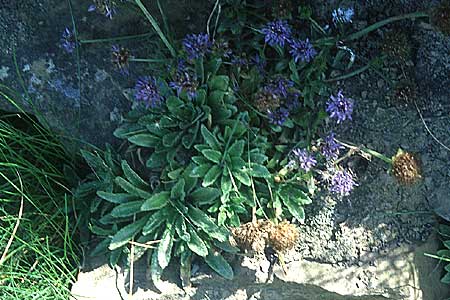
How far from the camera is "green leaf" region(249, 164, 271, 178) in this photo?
2.65 meters

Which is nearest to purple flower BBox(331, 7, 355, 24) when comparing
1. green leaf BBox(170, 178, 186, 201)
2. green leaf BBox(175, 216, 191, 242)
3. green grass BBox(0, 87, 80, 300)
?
green leaf BBox(170, 178, 186, 201)

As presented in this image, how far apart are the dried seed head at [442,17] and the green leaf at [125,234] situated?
130 centimetres

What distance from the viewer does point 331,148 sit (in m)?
2.70

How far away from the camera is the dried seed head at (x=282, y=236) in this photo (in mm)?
2635

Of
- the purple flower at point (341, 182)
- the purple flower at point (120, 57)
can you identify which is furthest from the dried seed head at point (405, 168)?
the purple flower at point (120, 57)

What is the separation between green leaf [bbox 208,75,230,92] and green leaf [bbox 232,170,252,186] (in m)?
0.31

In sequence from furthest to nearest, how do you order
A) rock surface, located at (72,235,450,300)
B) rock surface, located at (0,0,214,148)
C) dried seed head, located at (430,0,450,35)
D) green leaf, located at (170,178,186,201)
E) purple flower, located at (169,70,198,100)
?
rock surface, located at (0,0,214,148) < rock surface, located at (72,235,450,300) < green leaf, located at (170,178,186,201) < purple flower, located at (169,70,198,100) < dried seed head, located at (430,0,450,35)

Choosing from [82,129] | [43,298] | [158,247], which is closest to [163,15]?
[82,129]

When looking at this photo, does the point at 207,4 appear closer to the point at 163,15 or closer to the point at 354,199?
the point at 163,15

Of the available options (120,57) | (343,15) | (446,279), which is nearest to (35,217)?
(120,57)

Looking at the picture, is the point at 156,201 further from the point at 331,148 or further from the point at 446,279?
the point at 446,279

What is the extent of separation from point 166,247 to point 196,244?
0.12 m

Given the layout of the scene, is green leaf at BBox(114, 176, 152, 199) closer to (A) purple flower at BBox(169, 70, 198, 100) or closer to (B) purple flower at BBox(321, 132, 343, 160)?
(A) purple flower at BBox(169, 70, 198, 100)

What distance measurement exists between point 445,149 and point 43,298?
169 centimetres
